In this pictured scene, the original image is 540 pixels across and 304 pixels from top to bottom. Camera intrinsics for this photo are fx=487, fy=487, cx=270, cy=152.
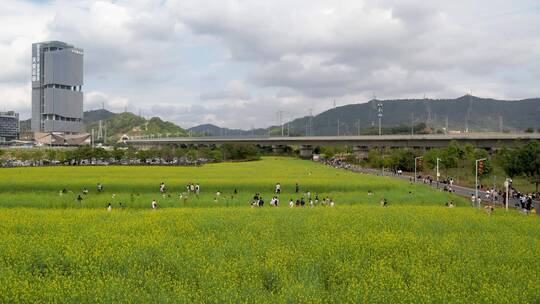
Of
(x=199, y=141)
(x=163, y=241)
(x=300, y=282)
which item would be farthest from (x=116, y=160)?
(x=300, y=282)

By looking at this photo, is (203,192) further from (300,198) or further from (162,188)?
(300,198)

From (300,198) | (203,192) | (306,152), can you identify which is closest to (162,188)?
(203,192)

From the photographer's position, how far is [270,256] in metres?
21.7

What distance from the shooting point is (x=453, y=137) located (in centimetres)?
10519

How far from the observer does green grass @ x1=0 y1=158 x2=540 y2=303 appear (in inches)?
672

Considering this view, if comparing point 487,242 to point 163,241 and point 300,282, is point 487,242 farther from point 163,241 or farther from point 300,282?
point 163,241

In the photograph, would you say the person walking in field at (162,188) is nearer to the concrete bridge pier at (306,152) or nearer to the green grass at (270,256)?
the green grass at (270,256)

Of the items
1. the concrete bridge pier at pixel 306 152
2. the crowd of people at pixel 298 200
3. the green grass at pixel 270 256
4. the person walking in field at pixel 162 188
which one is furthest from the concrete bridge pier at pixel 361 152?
the green grass at pixel 270 256

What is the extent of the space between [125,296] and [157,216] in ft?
53.5

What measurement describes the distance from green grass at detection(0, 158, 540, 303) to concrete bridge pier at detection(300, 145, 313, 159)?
4585 inches

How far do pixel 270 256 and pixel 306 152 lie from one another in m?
135

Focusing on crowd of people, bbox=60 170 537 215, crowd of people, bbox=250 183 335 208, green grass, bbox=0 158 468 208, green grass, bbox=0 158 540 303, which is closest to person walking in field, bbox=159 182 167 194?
crowd of people, bbox=60 170 537 215

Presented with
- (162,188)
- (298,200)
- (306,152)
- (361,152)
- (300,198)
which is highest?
(361,152)

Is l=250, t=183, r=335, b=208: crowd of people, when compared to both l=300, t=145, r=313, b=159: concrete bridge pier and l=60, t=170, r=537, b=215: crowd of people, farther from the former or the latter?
l=300, t=145, r=313, b=159: concrete bridge pier
